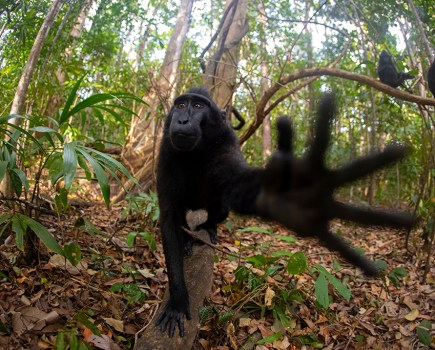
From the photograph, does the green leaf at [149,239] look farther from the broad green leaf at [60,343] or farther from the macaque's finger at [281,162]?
the macaque's finger at [281,162]

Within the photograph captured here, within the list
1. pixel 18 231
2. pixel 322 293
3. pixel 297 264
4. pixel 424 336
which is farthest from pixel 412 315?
pixel 18 231

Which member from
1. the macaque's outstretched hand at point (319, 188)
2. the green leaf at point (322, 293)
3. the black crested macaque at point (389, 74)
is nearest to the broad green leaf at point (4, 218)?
the macaque's outstretched hand at point (319, 188)

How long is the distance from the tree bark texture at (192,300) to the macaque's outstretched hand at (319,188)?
1.39 m

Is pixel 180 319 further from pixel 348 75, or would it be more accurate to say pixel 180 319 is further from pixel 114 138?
pixel 114 138

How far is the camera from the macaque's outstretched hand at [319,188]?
47.3 inches

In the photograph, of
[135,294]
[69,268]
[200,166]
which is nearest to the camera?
[200,166]

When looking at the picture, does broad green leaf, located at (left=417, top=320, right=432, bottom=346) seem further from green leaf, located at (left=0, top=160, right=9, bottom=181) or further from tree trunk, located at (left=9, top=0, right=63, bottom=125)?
tree trunk, located at (left=9, top=0, right=63, bottom=125)

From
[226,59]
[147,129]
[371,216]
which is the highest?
[226,59]

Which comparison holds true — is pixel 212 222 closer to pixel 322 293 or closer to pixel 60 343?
pixel 322 293

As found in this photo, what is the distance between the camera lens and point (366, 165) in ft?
4.02

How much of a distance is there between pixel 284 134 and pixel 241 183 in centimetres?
70

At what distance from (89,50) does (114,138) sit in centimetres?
573

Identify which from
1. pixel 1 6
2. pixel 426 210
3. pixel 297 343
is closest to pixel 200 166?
pixel 297 343

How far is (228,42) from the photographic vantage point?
6438 millimetres
